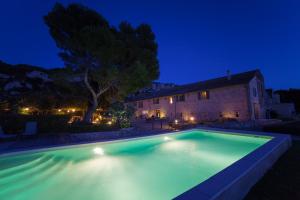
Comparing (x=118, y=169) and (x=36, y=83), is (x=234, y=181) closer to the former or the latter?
(x=118, y=169)

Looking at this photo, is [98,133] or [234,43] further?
[234,43]

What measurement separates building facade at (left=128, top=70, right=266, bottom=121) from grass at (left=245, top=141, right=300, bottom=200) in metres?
15.5

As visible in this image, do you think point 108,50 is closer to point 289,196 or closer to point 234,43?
point 289,196

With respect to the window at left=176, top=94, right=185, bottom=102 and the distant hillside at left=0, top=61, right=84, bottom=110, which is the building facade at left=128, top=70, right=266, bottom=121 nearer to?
the window at left=176, top=94, right=185, bottom=102

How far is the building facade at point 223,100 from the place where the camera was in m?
18.3

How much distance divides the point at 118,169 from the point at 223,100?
17608 mm

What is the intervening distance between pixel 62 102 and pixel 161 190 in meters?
14.8

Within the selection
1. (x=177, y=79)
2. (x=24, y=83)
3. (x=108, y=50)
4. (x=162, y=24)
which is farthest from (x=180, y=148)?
(x=177, y=79)

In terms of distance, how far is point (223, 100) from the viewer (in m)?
19.8

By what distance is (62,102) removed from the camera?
15711 mm

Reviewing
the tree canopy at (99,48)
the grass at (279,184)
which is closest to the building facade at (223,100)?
the tree canopy at (99,48)

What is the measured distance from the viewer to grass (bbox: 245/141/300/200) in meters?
2.91

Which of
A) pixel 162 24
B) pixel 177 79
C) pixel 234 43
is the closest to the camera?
pixel 162 24

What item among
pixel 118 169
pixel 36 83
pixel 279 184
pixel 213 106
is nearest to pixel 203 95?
pixel 213 106
